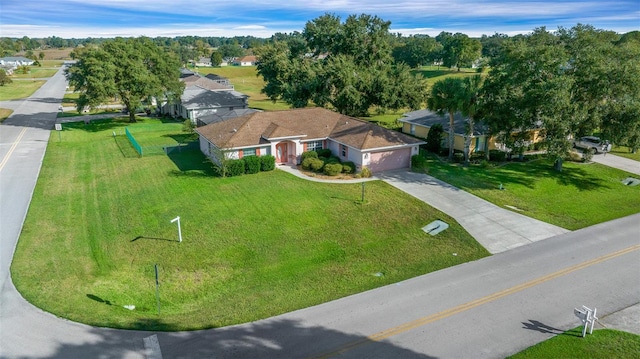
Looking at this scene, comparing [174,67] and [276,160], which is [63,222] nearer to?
[276,160]

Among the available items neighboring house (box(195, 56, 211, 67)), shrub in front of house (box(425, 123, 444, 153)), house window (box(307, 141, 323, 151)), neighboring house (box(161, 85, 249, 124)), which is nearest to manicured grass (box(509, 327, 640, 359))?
house window (box(307, 141, 323, 151))

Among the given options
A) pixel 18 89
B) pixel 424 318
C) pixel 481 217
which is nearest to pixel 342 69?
pixel 481 217

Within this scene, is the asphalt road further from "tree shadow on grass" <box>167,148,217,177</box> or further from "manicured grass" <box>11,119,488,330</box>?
"tree shadow on grass" <box>167,148,217,177</box>

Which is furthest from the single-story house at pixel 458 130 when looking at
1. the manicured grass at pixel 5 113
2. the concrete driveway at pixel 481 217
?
the manicured grass at pixel 5 113

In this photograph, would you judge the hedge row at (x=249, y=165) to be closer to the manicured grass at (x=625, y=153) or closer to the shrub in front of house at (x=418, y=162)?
the shrub in front of house at (x=418, y=162)

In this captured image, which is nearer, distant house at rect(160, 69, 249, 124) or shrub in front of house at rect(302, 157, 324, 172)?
shrub in front of house at rect(302, 157, 324, 172)
